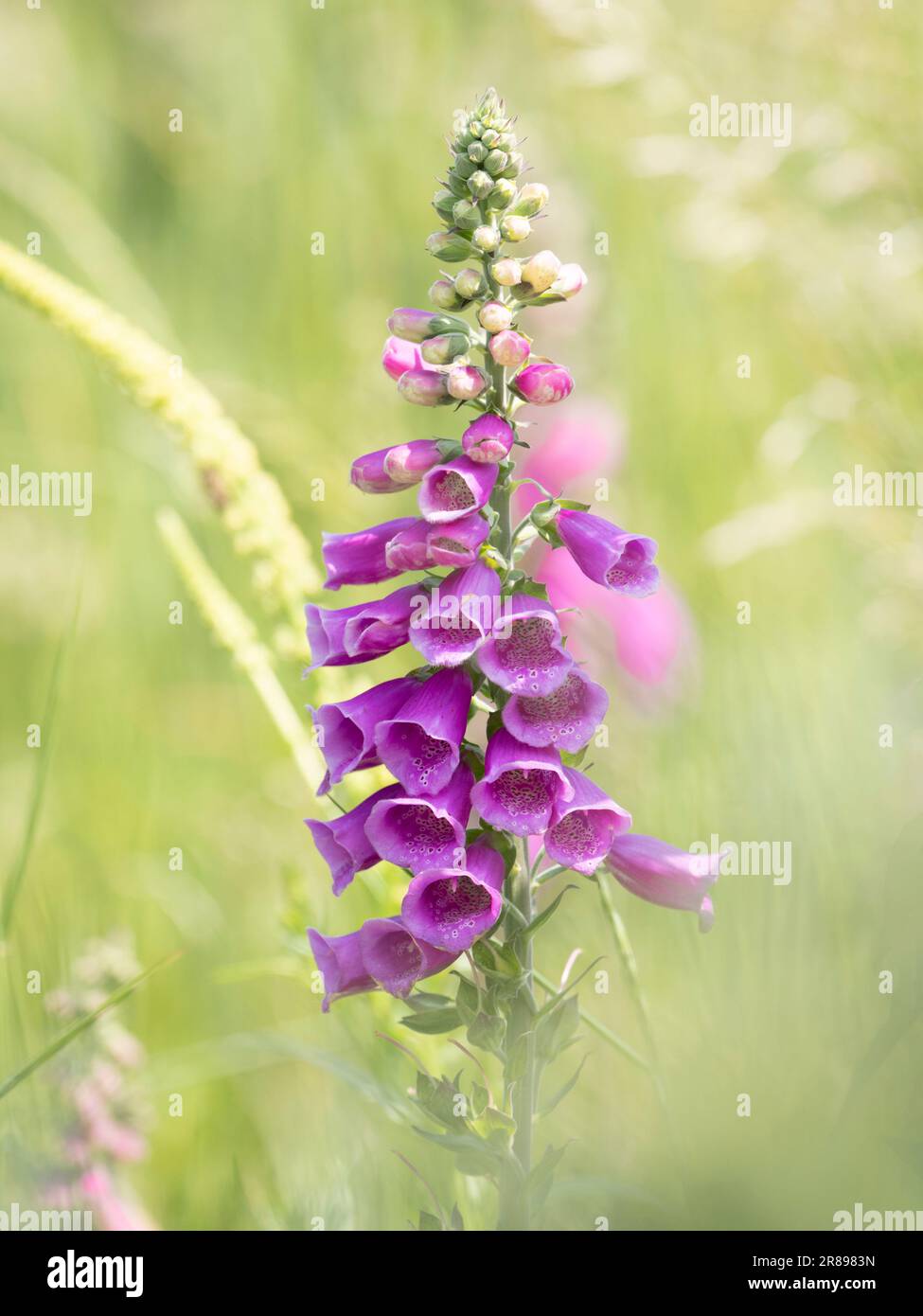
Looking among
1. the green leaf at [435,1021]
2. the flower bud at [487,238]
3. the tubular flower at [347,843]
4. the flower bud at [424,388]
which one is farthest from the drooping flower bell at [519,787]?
the flower bud at [487,238]

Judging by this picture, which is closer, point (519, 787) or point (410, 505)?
Result: point (519, 787)

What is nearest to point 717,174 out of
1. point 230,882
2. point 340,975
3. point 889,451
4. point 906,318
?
point 906,318

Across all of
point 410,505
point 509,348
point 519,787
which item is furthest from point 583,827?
point 410,505

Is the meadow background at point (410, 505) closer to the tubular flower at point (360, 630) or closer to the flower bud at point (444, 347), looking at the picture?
the tubular flower at point (360, 630)

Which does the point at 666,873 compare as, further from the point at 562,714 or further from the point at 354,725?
the point at 354,725

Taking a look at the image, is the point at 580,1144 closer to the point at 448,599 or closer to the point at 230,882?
the point at 448,599

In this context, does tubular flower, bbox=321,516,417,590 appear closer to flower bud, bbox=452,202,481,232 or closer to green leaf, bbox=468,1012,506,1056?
flower bud, bbox=452,202,481,232

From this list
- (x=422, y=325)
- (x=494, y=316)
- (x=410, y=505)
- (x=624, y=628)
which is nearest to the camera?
(x=494, y=316)

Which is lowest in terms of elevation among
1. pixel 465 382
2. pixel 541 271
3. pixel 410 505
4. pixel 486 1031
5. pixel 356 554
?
pixel 486 1031
